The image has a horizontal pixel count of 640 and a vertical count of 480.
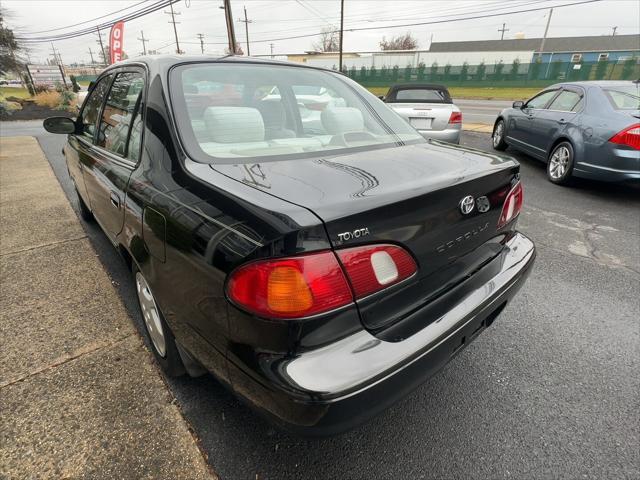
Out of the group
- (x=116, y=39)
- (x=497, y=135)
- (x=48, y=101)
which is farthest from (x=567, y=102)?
(x=48, y=101)

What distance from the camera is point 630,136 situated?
4586mm

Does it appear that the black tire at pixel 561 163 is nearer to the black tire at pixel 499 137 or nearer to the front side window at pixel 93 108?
the black tire at pixel 499 137

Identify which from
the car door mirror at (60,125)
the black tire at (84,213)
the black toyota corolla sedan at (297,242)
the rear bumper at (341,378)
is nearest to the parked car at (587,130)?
the black toyota corolla sedan at (297,242)

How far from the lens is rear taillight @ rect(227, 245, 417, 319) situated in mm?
1116

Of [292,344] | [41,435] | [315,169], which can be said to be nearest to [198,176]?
[315,169]

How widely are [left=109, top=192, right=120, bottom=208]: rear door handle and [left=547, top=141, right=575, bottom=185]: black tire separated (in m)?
5.70

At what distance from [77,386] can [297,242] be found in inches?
66.5

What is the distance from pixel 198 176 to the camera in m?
1.42

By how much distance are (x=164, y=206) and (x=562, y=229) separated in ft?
14.0

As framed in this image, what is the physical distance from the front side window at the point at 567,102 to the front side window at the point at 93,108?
6.01m

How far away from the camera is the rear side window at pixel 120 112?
6.70ft

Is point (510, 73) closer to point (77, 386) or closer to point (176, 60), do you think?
point (176, 60)

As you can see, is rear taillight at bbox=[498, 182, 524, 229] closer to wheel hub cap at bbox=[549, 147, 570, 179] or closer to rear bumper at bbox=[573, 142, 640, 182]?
rear bumper at bbox=[573, 142, 640, 182]

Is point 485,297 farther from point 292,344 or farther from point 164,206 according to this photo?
point 164,206
